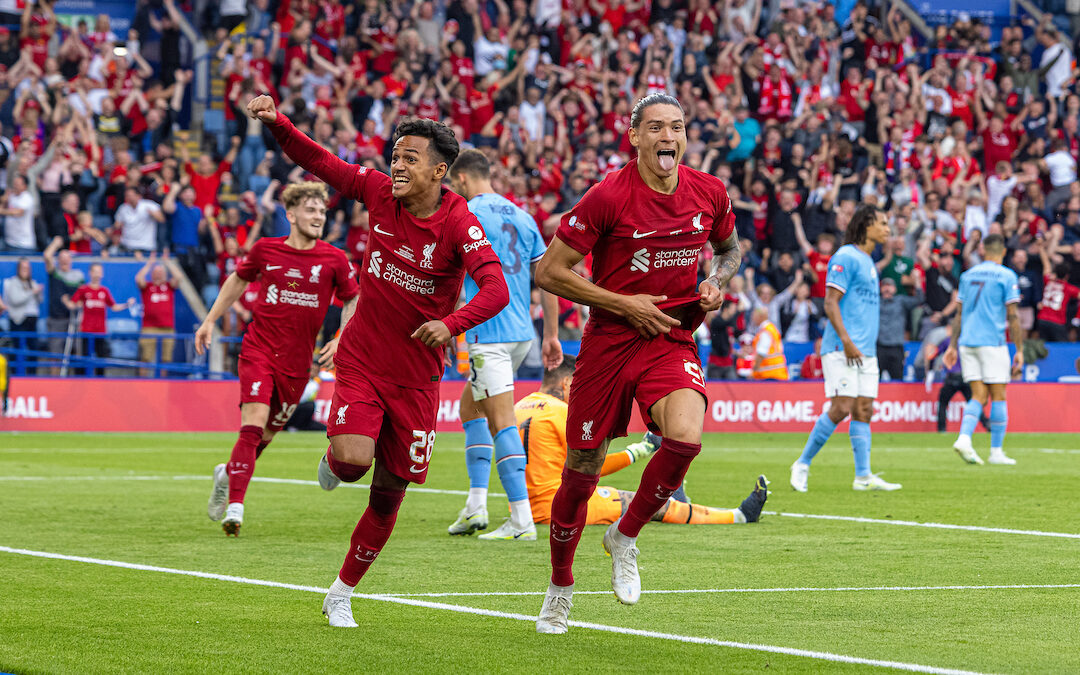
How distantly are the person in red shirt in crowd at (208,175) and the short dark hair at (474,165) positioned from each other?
15.2 m

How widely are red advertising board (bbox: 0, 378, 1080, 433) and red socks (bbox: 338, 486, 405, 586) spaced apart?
51.5ft

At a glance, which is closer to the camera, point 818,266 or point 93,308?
point 93,308

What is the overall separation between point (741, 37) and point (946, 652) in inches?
1015

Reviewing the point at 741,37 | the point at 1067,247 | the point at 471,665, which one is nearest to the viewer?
the point at 471,665

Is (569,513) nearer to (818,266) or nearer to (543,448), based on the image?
(543,448)

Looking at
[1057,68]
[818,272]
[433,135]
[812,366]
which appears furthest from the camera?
[1057,68]

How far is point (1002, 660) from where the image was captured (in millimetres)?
5938

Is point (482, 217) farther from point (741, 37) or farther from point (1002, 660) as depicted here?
point (741, 37)

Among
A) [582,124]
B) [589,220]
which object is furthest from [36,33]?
[589,220]

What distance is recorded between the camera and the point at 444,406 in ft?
77.5

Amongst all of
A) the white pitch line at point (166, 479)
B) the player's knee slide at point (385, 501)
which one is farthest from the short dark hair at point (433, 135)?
the white pitch line at point (166, 479)

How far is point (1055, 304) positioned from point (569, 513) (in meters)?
21.9

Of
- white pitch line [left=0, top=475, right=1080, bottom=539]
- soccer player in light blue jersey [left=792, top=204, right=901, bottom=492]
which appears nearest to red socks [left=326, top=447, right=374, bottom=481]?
white pitch line [left=0, top=475, right=1080, bottom=539]

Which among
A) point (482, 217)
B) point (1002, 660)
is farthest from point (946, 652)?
point (482, 217)
